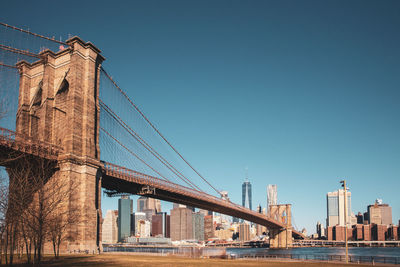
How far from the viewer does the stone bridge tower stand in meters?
43.0

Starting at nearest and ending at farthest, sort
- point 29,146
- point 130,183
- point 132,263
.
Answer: point 132,263, point 29,146, point 130,183

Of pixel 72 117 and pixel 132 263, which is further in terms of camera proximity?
pixel 72 117

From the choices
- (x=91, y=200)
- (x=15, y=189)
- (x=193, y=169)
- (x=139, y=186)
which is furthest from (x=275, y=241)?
(x=15, y=189)

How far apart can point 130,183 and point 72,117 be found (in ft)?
53.3

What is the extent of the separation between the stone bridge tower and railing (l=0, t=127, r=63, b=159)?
43.6 inches

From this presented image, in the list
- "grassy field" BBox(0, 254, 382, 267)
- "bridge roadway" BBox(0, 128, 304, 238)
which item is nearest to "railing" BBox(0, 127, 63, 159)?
"bridge roadway" BBox(0, 128, 304, 238)

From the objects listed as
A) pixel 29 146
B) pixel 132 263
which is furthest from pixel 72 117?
pixel 132 263

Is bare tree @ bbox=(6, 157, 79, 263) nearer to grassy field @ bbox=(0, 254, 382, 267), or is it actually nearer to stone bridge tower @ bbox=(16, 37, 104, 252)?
stone bridge tower @ bbox=(16, 37, 104, 252)

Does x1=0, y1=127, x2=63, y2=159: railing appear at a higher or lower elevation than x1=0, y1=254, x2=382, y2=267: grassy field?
higher

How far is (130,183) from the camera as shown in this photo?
57.5 metres

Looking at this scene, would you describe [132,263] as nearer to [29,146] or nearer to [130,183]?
[29,146]

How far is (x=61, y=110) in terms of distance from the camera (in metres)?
47.5

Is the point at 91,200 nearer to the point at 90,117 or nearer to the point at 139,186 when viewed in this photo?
the point at 90,117

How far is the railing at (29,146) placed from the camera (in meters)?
35.9
